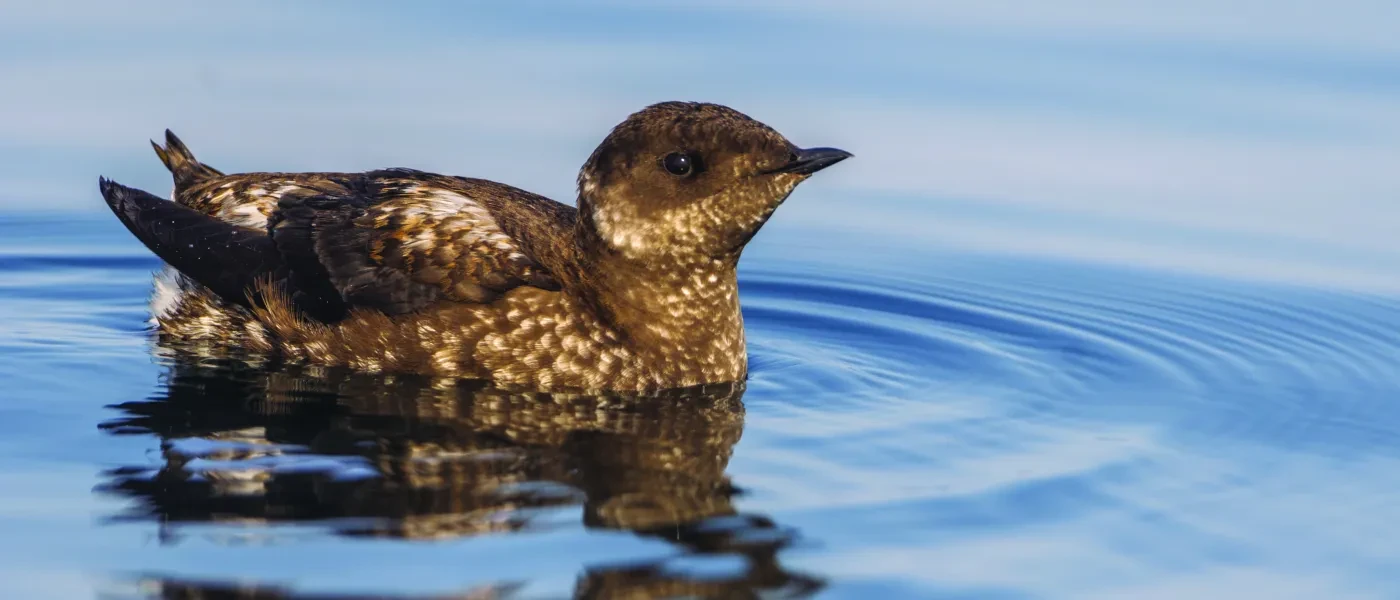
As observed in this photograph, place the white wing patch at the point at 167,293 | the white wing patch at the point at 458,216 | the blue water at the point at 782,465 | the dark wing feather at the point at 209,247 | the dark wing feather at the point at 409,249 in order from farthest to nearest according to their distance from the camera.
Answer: the white wing patch at the point at 167,293
the dark wing feather at the point at 209,247
the white wing patch at the point at 458,216
the dark wing feather at the point at 409,249
the blue water at the point at 782,465

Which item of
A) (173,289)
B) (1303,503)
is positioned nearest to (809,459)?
(1303,503)

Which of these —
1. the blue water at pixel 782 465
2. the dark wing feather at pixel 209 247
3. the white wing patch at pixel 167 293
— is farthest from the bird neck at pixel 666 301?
the white wing patch at pixel 167 293

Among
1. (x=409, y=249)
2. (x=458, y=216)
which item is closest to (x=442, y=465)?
(x=409, y=249)

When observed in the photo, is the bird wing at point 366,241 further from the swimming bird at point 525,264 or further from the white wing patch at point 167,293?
the white wing patch at point 167,293

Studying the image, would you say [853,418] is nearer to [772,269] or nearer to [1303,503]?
[1303,503]

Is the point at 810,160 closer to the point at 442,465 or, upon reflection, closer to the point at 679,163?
the point at 679,163

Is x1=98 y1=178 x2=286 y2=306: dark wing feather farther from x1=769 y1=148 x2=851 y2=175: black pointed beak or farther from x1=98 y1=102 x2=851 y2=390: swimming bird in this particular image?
x1=769 y1=148 x2=851 y2=175: black pointed beak

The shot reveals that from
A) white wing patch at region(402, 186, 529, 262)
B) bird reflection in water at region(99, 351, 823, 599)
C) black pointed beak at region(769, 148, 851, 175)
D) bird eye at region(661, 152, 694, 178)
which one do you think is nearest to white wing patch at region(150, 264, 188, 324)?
bird reflection in water at region(99, 351, 823, 599)
